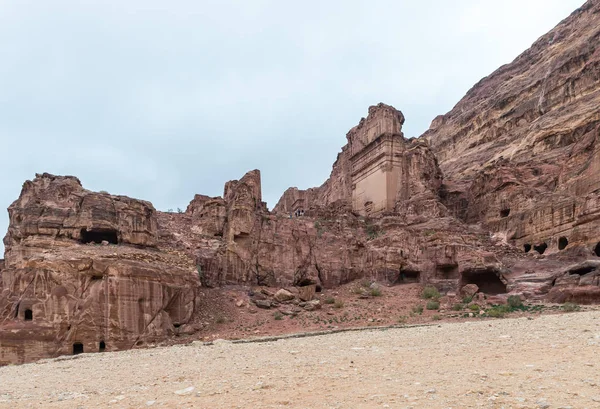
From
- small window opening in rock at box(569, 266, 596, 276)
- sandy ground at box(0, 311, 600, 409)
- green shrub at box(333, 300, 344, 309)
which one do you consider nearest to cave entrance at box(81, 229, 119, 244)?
sandy ground at box(0, 311, 600, 409)

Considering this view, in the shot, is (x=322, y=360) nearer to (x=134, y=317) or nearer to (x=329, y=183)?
(x=134, y=317)

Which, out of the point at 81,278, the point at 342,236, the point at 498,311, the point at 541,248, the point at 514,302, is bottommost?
the point at 498,311

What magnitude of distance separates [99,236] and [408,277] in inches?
686

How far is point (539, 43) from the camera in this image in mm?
61812

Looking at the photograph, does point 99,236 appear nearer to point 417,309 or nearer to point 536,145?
point 417,309

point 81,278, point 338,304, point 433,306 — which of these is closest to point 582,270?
point 433,306

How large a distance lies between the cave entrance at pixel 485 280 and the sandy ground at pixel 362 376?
10472 mm

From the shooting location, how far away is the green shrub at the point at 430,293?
22741 mm

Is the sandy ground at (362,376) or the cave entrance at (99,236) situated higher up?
the cave entrance at (99,236)

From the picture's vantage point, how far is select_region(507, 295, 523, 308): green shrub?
60.6 ft

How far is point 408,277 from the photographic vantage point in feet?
89.6

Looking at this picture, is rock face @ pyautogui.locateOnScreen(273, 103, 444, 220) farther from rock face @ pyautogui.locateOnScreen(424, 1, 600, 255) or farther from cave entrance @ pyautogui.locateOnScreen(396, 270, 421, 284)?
cave entrance @ pyautogui.locateOnScreen(396, 270, 421, 284)

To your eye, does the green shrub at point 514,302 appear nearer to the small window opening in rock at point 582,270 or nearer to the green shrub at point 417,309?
the small window opening in rock at point 582,270

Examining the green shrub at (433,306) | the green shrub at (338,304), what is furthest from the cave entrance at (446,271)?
the green shrub at (338,304)
